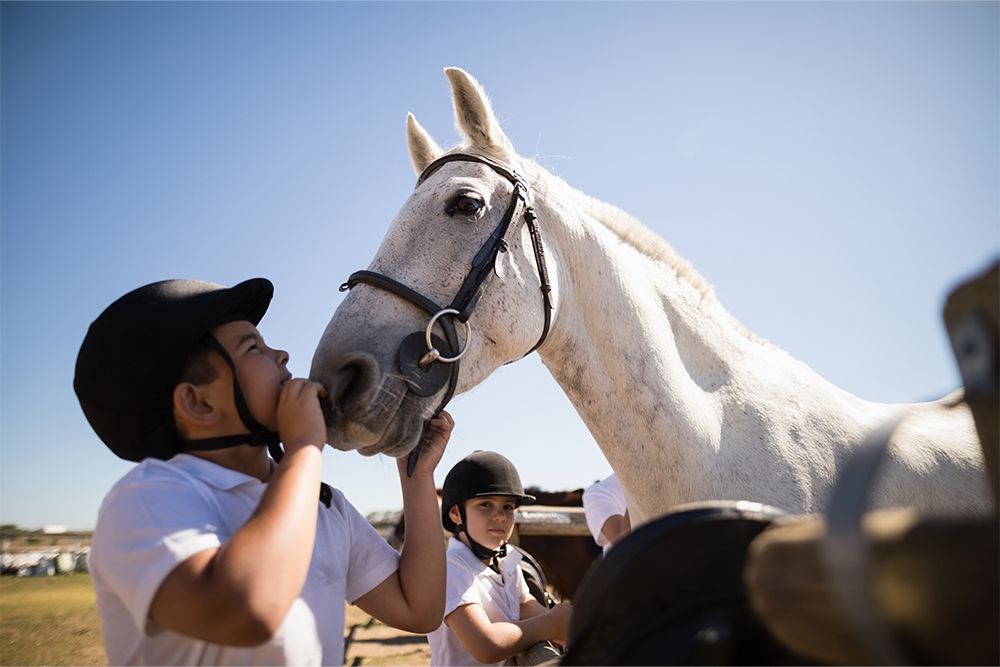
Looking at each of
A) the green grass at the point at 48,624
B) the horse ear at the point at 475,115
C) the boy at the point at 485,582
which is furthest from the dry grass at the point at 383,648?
the horse ear at the point at 475,115

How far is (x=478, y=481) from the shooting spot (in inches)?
144

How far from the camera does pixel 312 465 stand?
131cm

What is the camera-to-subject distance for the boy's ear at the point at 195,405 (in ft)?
4.87

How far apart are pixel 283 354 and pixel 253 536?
78 centimetres

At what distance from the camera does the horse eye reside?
2125mm

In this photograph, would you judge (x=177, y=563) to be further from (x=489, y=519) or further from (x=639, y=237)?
(x=489, y=519)

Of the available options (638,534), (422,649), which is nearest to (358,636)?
(422,649)

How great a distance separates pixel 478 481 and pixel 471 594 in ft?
3.16

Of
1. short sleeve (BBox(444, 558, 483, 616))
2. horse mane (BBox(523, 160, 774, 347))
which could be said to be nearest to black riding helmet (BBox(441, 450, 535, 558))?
short sleeve (BBox(444, 558, 483, 616))

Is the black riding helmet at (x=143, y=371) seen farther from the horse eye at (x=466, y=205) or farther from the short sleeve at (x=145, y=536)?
the horse eye at (x=466, y=205)

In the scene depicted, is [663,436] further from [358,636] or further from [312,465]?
[358,636]

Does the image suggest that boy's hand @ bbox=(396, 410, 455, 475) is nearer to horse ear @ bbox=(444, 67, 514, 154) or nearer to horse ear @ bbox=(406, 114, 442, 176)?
horse ear @ bbox=(444, 67, 514, 154)

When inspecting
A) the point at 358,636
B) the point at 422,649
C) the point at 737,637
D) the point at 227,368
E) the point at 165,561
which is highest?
the point at 227,368

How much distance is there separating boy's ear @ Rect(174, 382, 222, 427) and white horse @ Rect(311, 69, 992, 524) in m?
0.33
